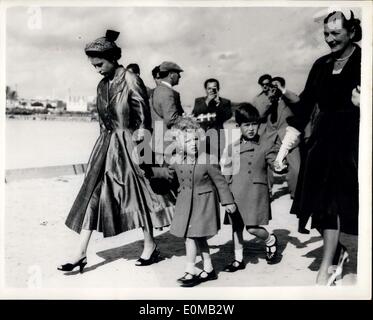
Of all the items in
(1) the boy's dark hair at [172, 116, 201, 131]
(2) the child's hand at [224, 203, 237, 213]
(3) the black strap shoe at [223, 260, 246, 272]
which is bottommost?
(3) the black strap shoe at [223, 260, 246, 272]

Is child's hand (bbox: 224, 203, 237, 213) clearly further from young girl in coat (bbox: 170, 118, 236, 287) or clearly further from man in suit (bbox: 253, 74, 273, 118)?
man in suit (bbox: 253, 74, 273, 118)

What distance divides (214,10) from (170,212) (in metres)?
2.03

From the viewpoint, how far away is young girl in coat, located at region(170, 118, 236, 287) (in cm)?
588

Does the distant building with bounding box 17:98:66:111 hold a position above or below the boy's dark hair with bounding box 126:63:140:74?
below

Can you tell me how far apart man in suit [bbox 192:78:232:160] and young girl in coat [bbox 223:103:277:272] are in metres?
0.42

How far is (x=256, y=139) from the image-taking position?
6.30m

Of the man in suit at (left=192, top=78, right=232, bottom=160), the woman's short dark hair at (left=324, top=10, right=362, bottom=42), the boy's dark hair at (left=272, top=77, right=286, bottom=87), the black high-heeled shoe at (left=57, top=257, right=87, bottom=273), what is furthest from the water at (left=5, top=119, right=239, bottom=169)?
the woman's short dark hair at (left=324, top=10, right=362, bottom=42)

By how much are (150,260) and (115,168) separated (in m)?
0.97

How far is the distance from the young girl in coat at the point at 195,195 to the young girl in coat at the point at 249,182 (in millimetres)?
322

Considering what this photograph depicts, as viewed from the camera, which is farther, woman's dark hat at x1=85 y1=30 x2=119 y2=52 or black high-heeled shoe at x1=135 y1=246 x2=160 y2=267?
black high-heeled shoe at x1=135 y1=246 x2=160 y2=267

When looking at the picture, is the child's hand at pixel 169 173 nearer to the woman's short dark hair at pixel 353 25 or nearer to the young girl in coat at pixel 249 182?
the young girl in coat at pixel 249 182

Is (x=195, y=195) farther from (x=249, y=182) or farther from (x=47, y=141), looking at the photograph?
(x=47, y=141)

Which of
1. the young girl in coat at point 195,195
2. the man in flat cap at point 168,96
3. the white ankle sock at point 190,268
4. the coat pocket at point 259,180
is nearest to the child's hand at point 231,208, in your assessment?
the young girl in coat at point 195,195

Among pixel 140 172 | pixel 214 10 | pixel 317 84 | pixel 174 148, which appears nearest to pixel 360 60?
pixel 317 84
